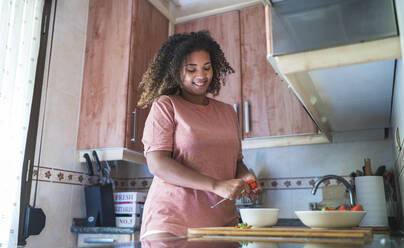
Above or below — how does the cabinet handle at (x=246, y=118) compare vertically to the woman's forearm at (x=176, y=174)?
above

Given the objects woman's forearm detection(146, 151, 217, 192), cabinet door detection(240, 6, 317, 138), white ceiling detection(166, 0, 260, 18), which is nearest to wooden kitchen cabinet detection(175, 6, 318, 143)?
cabinet door detection(240, 6, 317, 138)

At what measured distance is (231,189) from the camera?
1.01 meters

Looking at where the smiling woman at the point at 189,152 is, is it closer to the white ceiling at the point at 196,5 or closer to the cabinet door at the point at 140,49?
the cabinet door at the point at 140,49

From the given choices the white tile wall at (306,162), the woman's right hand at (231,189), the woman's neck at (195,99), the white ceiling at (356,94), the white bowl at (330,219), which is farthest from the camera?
the white tile wall at (306,162)

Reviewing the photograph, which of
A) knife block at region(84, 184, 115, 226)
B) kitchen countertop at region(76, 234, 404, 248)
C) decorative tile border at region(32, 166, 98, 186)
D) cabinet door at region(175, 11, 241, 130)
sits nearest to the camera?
kitchen countertop at region(76, 234, 404, 248)

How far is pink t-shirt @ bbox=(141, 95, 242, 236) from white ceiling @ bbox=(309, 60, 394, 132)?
38 centimetres

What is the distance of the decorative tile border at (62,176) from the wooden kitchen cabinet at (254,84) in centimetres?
96

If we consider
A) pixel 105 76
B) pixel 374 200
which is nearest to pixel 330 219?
pixel 374 200

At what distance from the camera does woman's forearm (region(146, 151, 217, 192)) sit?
3.46 feet

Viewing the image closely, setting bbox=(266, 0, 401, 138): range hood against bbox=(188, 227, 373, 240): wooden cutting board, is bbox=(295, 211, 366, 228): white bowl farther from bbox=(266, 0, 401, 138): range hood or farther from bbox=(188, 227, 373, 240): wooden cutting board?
bbox=(266, 0, 401, 138): range hood

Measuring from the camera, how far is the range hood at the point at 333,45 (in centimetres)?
103

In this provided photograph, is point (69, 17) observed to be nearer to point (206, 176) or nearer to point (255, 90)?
point (255, 90)

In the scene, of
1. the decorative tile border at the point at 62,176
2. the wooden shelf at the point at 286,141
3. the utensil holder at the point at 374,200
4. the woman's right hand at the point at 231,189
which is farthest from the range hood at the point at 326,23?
the decorative tile border at the point at 62,176

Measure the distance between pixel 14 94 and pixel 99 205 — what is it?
75 centimetres
